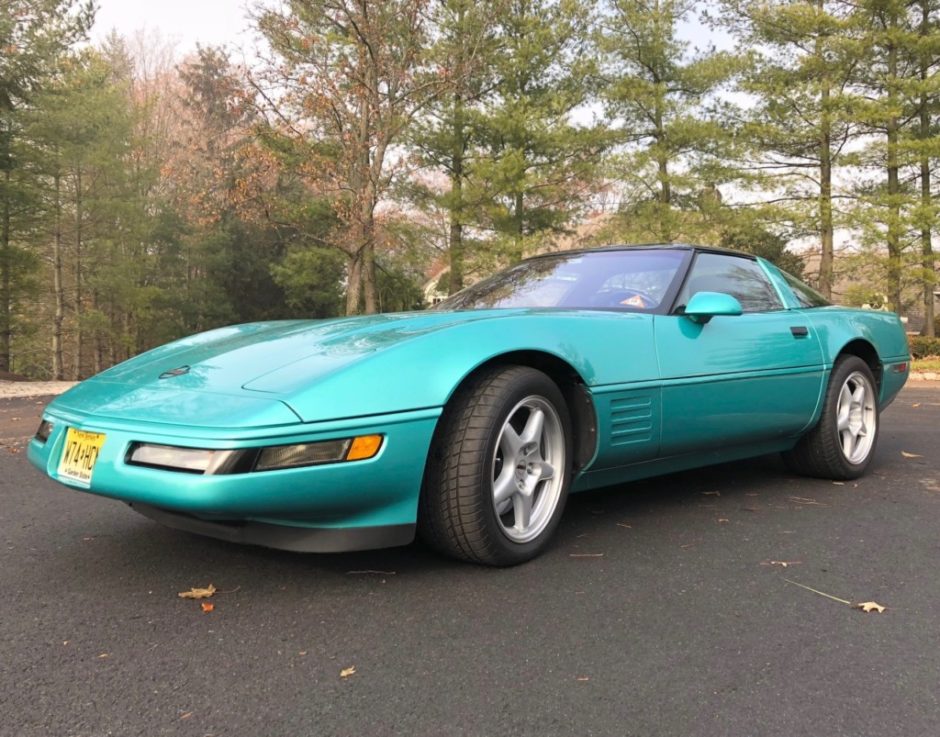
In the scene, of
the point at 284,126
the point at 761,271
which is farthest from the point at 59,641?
the point at 284,126

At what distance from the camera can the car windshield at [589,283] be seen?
132 inches

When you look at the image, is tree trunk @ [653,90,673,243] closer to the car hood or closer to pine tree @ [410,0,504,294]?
pine tree @ [410,0,504,294]

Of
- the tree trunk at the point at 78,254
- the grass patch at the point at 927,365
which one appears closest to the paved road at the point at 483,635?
the grass patch at the point at 927,365

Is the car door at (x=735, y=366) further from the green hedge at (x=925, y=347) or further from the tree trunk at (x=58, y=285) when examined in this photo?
the tree trunk at (x=58, y=285)

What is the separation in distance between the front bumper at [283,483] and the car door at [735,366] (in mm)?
1266

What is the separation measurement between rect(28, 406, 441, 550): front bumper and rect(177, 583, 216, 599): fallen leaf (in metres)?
0.20

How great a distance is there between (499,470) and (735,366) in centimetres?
138

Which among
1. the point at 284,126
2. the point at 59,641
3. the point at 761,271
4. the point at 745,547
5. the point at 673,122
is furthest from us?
the point at 673,122

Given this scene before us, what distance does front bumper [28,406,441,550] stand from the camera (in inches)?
80.6

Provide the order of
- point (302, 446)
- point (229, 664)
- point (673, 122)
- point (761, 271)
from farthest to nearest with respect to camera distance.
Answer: point (673, 122), point (761, 271), point (302, 446), point (229, 664)

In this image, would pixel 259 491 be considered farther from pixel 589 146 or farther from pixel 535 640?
pixel 589 146

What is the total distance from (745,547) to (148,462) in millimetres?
2161

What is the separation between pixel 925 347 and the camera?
1762 cm

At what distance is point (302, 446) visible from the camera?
2.11 meters
